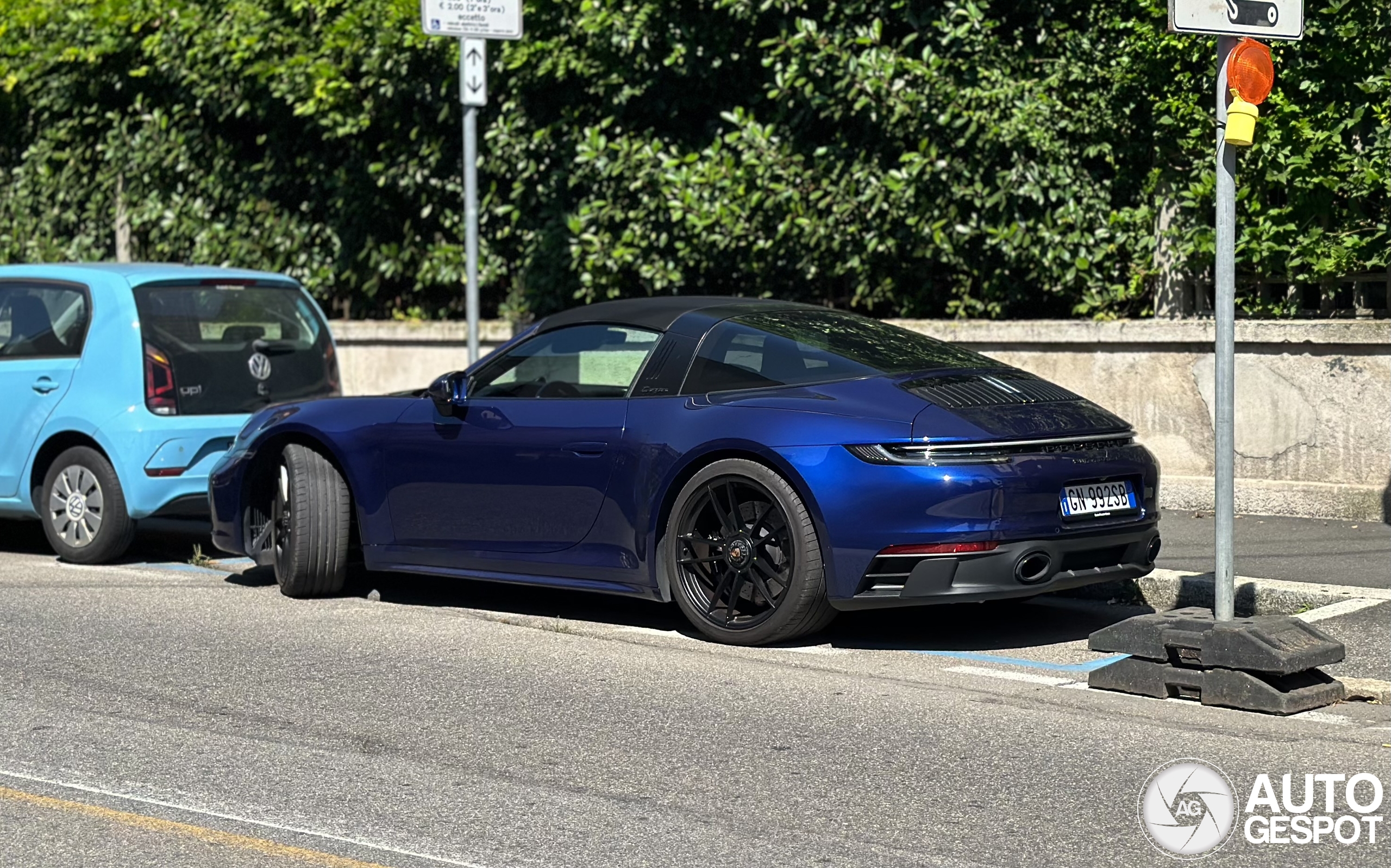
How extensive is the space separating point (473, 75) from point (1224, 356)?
5627 millimetres

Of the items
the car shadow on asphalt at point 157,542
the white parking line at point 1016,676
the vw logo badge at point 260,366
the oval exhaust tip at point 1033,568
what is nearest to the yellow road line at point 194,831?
the white parking line at point 1016,676

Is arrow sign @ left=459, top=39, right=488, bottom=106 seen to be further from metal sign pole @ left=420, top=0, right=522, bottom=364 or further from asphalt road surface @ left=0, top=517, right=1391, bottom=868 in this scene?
asphalt road surface @ left=0, top=517, right=1391, bottom=868

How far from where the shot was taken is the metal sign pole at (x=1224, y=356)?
607cm

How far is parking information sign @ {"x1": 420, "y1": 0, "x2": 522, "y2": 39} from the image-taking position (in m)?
10.4

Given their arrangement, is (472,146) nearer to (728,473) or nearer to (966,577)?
(728,473)

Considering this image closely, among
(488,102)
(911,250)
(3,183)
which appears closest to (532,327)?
(911,250)

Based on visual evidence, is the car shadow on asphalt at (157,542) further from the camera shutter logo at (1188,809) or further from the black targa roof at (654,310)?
the camera shutter logo at (1188,809)

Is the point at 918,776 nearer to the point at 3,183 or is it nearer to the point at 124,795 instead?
the point at 124,795

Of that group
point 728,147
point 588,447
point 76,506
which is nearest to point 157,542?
point 76,506

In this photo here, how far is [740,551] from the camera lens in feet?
22.7

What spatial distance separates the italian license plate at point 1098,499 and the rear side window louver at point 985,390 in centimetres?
42

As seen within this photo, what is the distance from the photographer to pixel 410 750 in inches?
216

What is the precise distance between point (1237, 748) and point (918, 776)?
3.38 ft

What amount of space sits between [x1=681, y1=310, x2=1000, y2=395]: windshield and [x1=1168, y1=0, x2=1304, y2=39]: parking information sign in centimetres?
178
